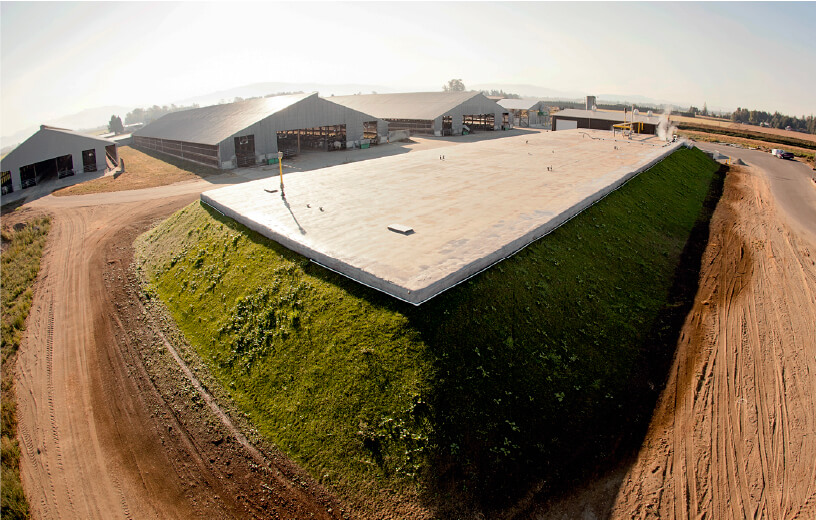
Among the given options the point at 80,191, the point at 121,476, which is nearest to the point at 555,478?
the point at 121,476

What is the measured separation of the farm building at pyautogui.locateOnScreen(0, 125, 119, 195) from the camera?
31.5 m

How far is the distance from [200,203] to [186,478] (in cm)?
1428

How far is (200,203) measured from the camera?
66.1 feet

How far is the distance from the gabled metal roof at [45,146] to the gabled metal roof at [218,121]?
7.68 m

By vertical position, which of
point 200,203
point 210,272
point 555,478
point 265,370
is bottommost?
point 555,478

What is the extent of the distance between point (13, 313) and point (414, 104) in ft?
169

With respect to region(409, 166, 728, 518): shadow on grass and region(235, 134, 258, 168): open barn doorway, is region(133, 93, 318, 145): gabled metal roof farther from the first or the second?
region(409, 166, 728, 518): shadow on grass

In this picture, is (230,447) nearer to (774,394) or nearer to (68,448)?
(68,448)

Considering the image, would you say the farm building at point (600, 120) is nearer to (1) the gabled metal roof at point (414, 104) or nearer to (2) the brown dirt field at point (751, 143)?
(1) the gabled metal roof at point (414, 104)

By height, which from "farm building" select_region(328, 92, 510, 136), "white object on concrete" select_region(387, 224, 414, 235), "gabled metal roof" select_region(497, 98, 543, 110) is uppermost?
"gabled metal roof" select_region(497, 98, 543, 110)

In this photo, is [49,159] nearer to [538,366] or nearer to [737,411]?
[538,366]

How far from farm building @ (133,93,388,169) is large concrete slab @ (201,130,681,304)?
570 inches

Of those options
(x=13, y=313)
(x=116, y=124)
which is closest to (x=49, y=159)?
(x=13, y=313)

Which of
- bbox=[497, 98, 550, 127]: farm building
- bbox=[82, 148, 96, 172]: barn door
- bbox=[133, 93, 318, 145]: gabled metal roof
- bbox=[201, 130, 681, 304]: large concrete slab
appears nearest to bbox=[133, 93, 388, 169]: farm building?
bbox=[133, 93, 318, 145]: gabled metal roof
